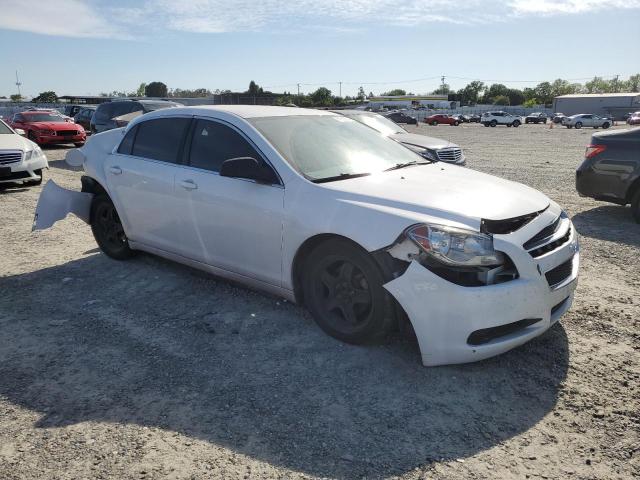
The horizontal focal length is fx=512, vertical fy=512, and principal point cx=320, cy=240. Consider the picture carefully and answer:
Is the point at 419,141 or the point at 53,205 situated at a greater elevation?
the point at 419,141

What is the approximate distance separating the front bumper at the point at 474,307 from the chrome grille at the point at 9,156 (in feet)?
32.3

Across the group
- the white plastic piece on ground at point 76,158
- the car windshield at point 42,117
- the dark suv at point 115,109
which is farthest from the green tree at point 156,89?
the white plastic piece on ground at point 76,158

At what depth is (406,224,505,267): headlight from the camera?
3.11 meters

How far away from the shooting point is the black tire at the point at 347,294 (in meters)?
3.40

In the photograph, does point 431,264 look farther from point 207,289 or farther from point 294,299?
point 207,289

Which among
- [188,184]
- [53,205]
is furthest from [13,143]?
[188,184]

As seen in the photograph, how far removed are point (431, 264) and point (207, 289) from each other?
252 cm

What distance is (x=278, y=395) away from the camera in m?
3.18

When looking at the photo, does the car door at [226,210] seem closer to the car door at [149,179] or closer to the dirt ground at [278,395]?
the car door at [149,179]

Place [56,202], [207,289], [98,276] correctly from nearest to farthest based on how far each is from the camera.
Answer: [207,289]
[98,276]
[56,202]

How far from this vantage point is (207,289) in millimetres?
4926

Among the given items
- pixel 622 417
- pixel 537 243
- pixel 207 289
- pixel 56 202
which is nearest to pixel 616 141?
pixel 537 243

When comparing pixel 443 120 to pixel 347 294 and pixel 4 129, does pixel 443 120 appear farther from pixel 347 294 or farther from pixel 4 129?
pixel 347 294

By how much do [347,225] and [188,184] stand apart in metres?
1.78
